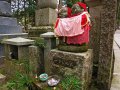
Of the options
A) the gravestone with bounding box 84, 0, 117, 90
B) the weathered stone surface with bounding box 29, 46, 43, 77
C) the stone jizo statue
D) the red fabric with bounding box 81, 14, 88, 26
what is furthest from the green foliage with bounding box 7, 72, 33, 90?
the red fabric with bounding box 81, 14, 88, 26

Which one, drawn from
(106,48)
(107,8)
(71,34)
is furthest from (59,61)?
(107,8)

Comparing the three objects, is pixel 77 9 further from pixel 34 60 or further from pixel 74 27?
pixel 34 60

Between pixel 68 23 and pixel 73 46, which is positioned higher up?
pixel 68 23

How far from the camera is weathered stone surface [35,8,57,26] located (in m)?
4.74

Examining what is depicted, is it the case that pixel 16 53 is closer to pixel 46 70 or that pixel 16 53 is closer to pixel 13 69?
pixel 13 69

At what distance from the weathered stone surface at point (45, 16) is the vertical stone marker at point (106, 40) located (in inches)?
104

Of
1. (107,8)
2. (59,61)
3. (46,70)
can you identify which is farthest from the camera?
(46,70)

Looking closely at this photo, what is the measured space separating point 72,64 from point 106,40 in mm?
713

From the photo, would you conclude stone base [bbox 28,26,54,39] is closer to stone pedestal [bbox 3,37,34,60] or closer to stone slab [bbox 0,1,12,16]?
stone slab [bbox 0,1,12,16]

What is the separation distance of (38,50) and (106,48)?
1.40 metres

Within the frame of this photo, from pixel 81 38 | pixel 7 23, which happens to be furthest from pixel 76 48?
pixel 7 23

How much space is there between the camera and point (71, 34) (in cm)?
237

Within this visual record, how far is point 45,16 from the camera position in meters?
4.80

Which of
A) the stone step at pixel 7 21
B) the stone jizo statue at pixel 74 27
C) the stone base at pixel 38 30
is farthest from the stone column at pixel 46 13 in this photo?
the stone jizo statue at pixel 74 27
